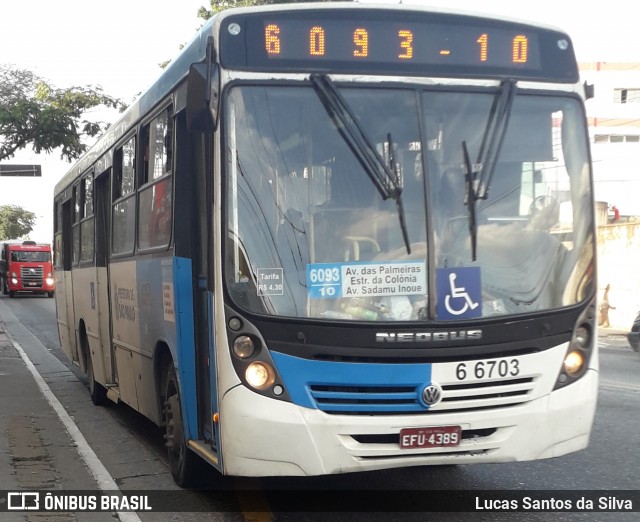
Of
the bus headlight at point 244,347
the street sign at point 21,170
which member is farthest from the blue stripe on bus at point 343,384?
the street sign at point 21,170

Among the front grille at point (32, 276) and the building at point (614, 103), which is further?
the building at point (614, 103)

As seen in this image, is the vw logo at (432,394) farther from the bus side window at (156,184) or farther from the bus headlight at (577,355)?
the bus side window at (156,184)

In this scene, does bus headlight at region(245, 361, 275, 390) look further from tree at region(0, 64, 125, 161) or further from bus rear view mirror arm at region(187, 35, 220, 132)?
tree at region(0, 64, 125, 161)

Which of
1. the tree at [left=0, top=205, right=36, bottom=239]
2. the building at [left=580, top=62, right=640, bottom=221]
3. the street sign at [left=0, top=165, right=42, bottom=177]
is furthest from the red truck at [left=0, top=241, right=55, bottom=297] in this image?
the tree at [left=0, top=205, right=36, bottom=239]

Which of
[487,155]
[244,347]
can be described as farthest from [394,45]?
[244,347]

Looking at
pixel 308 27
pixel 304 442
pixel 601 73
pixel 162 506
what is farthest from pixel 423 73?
pixel 601 73

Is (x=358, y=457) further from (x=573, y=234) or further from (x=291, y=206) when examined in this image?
(x=573, y=234)

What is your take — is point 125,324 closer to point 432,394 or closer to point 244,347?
point 244,347

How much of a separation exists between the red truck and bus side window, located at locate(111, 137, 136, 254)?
39638 mm

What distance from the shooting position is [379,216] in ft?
18.0

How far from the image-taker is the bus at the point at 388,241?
5.27m

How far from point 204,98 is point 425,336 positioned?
1.85 m

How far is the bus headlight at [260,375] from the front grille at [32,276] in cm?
4400

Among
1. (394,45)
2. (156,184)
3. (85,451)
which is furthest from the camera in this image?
(85,451)
